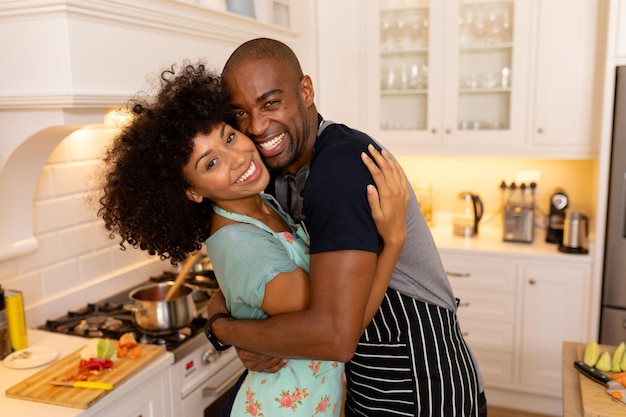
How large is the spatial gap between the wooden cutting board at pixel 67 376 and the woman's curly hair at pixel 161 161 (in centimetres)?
50

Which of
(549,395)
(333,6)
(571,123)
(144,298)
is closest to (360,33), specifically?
(333,6)

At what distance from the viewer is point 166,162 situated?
126cm

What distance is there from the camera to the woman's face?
1.27 meters

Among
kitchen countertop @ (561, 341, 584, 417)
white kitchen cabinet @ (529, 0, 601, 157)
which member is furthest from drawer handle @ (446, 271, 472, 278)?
kitchen countertop @ (561, 341, 584, 417)

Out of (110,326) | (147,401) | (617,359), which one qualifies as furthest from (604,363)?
(110,326)

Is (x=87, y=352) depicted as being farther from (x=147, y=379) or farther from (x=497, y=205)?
(x=497, y=205)

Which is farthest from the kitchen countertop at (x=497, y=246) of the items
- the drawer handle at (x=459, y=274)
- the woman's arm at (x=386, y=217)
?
the woman's arm at (x=386, y=217)

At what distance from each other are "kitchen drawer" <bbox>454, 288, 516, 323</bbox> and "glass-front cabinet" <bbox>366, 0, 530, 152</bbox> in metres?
0.81

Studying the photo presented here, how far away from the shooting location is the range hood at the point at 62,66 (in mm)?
1613

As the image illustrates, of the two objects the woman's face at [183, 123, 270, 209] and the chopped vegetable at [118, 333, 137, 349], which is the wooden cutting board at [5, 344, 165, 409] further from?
the woman's face at [183, 123, 270, 209]

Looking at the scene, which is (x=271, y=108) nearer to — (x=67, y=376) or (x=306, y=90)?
(x=306, y=90)

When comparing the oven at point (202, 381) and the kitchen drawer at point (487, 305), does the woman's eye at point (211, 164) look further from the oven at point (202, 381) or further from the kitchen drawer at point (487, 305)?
the kitchen drawer at point (487, 305)

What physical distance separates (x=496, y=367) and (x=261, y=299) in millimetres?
2335

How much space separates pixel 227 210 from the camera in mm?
1339
